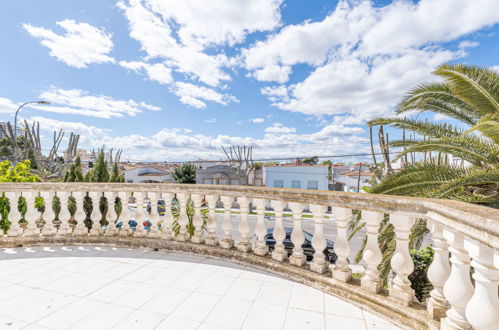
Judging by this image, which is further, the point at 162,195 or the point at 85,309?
the point at 162,195

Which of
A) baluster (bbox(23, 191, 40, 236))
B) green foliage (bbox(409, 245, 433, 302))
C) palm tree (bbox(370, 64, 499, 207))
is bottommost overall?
green foliage (bbox(409, 245, 433, 302))

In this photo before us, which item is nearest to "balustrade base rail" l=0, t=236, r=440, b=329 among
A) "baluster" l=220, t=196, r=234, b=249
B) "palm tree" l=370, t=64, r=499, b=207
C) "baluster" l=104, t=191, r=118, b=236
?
"baluster" l=104, t=191, r=118, b=236

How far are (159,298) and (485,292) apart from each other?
8.25 ft

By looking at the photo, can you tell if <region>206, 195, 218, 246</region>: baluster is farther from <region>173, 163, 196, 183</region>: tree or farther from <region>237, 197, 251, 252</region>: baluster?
<region>173, 163, 196, 183</region>: tree

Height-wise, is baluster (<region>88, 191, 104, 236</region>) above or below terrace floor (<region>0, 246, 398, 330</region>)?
above

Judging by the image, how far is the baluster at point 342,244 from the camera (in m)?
2.35

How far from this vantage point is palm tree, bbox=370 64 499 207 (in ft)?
10.7

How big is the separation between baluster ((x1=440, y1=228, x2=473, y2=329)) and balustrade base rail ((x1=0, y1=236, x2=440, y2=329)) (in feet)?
0.88

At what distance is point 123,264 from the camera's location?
3.23 metres

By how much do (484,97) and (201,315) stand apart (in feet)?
16.0

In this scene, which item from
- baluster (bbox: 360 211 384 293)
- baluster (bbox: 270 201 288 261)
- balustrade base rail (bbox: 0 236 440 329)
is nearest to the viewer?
balustrade base rail (bbox: 0 236 440 329)

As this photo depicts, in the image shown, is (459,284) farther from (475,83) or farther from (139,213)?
(139,213)

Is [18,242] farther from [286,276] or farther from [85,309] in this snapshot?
[286,276]

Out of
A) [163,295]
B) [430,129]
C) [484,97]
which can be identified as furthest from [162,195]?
[484,97]
